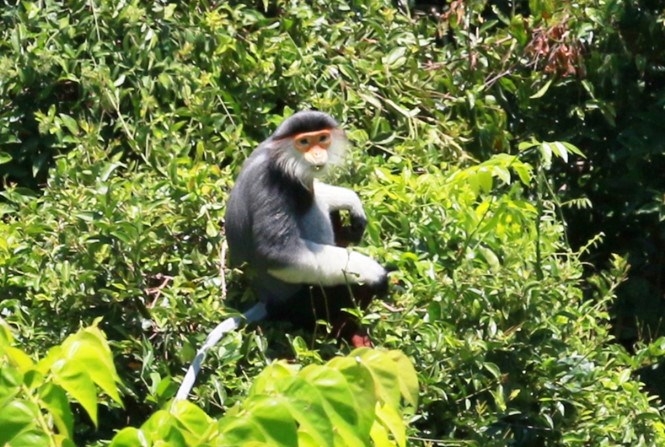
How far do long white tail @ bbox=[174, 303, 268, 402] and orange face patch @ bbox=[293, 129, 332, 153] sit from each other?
2.11 feet

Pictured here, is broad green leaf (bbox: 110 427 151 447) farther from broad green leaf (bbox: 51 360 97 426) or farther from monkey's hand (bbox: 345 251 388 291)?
monkey's hand (bbox: 345 251 388 291)

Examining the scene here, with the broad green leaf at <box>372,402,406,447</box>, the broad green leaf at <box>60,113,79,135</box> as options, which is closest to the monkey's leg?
the broad green leaf at <box>60,113,79,135</box>

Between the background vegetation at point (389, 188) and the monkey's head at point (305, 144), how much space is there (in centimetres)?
32

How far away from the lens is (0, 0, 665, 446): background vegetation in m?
4.85

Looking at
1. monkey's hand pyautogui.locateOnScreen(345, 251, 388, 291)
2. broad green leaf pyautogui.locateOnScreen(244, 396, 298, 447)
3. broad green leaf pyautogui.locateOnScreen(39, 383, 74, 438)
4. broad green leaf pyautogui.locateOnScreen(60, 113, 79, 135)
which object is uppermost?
broad green leaf pyautogui.locateOnScreen(39, 383, 74, 438)

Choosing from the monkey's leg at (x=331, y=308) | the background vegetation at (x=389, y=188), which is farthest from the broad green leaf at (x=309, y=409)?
the monkey's leg at (x=331, y=308)

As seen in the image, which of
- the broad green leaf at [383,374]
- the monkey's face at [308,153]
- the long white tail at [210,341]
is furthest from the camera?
A: the monkey's face at [308,153]

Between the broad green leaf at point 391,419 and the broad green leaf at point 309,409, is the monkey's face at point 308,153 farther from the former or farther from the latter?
the broad green leaf at point 309,409

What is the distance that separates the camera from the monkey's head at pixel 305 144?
17.2ft

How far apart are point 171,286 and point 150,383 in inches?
19.4

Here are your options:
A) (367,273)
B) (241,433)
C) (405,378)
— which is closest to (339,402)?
(241,433)

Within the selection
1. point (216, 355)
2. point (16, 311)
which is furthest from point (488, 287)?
point (16, 311)

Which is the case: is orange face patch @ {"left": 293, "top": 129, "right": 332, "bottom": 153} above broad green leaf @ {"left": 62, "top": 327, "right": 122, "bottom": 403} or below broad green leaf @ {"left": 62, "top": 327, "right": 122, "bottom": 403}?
below

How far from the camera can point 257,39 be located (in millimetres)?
6551
